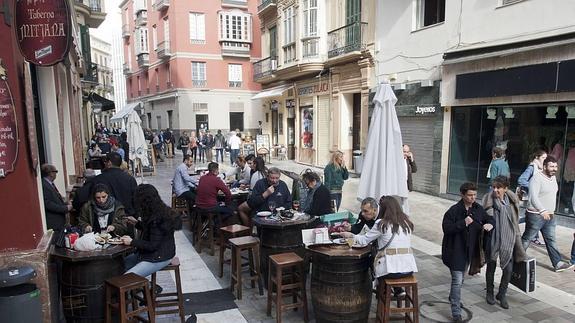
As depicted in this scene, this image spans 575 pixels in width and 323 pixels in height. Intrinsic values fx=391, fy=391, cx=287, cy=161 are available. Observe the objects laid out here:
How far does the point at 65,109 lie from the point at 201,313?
27.0 feet

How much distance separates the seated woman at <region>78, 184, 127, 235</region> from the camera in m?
5.27

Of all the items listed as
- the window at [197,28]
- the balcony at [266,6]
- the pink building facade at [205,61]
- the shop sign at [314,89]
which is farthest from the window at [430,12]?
the window at [197,28]

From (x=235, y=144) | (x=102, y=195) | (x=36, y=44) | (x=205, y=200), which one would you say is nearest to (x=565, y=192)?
(x=205, y=200)

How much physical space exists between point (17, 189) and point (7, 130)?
22.4 inches

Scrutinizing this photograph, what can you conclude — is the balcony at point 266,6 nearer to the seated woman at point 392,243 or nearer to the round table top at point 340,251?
the round table top at point 340,251

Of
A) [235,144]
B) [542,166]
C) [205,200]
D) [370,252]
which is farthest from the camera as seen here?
[235,144]

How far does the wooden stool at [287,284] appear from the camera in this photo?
468cm

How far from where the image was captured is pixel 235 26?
3153cm

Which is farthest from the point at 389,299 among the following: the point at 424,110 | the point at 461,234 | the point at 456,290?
the point at 424,110

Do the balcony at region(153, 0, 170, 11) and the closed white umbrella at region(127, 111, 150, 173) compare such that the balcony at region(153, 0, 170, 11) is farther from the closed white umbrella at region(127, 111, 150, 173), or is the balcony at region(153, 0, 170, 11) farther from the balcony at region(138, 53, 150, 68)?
the closed white umbrella at region(127, 111, 150, 173)

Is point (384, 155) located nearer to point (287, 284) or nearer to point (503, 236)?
point (503, 236)

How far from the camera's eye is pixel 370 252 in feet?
14.7

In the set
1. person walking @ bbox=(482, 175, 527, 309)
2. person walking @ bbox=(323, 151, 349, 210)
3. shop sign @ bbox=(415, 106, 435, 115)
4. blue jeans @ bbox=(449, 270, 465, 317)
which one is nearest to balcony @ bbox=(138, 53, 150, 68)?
shop sign @ bbox=(415, 106, 435, 115)

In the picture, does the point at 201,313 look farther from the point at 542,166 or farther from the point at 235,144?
the point at 235,144
